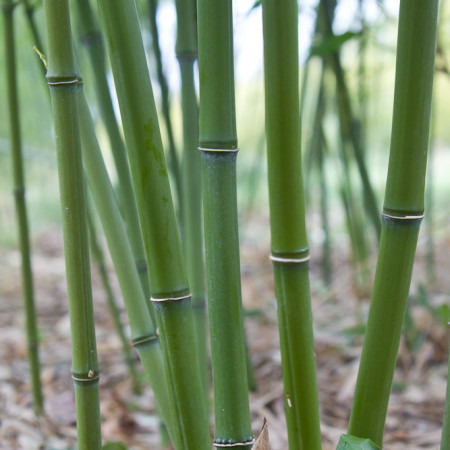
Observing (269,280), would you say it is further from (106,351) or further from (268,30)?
(268,30)

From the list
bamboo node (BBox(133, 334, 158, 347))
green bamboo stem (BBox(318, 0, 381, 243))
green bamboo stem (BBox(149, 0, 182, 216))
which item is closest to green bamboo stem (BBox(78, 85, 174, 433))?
bamboo node (BBox(133, 334, 158, 347))

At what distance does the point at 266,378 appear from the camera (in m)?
1.17

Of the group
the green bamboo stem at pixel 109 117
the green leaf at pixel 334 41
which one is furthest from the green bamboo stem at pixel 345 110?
the green bamboo stem at pixel 109 117

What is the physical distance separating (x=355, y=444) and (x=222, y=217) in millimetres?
203

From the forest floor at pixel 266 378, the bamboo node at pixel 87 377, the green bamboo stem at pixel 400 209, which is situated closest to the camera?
the green bamboo stem at pixel 400 209

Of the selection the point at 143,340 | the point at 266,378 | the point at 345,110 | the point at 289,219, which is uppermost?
the point at 345,110

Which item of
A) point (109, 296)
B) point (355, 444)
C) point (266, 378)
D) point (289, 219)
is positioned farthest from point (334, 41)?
point (266, 378)

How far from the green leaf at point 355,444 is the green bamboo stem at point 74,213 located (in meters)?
0.22

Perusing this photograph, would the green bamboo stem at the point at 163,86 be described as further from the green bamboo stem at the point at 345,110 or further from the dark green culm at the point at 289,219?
the dark green culm at the point at 289,219

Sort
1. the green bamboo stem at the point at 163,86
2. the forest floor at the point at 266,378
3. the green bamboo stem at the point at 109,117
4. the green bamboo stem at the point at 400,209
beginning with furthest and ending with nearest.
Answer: the forest floor at the point at 266,378 < the green bamboo stem at the point at 163,86 < the green bamboo stem at the point at 109,117 < the green bamboo stem at the point at 400,209

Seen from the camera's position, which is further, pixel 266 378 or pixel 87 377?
pixel 266 378

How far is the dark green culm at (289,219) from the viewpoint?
1.27 ft

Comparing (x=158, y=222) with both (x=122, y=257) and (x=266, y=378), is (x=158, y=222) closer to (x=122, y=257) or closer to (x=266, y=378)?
(x=122, y=257)

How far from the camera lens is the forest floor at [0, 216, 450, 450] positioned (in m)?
0.94
